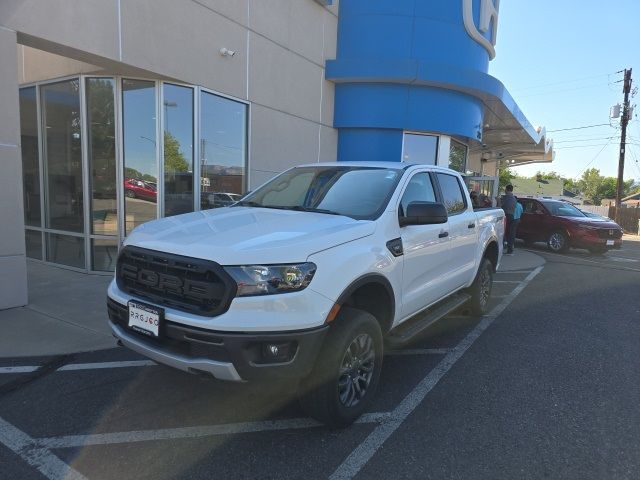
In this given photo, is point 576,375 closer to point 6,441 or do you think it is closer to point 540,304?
point 540,304

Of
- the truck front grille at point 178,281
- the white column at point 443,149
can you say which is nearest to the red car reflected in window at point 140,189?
the truck front grille at point 178,281

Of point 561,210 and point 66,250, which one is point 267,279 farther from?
point 561,210

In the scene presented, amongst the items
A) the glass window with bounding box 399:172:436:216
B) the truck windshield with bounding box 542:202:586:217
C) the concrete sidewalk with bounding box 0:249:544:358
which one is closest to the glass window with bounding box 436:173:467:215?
the glass window with bounding box 399:172:436:216

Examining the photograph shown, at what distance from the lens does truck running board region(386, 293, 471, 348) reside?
12.4ft

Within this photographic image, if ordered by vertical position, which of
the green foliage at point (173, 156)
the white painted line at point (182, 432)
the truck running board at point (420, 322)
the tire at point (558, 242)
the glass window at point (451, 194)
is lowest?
the white painted line at point (182, 432)

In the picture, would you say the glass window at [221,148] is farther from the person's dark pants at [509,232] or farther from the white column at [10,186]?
the person's dark pants at [509,232]

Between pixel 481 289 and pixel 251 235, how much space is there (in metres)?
3.98

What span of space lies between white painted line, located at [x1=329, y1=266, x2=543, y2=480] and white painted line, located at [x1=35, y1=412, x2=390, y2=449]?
0.38ft

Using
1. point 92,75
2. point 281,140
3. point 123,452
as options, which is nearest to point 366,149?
point 281,140

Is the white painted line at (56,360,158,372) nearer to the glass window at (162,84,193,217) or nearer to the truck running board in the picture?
the truck running board

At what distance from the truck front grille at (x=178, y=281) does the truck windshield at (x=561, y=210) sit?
44.8 feet

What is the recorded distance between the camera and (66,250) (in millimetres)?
8336

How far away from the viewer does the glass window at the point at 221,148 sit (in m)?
8.66

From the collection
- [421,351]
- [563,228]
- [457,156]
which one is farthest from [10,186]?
[563,228]
